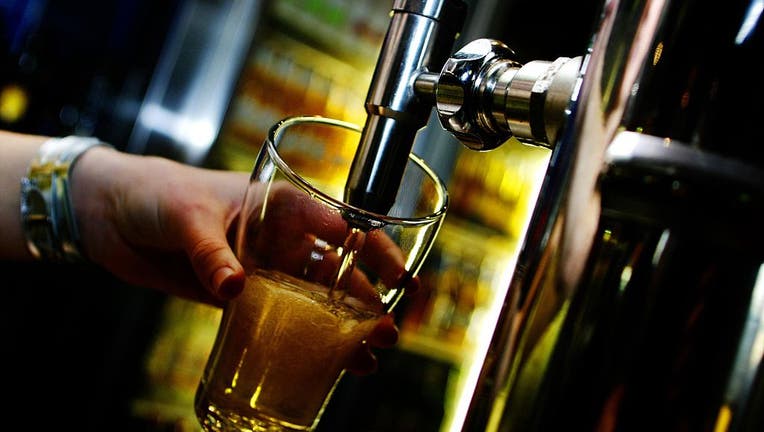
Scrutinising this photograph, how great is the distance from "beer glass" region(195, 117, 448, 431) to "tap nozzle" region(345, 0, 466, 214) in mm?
21

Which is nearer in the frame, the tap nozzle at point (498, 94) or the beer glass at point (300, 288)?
the tap nozzle at point (498, 94)

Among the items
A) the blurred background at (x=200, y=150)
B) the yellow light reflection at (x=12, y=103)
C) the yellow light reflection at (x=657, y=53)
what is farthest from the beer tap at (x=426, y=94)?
the yellow light reflection at (x=12, y=103)

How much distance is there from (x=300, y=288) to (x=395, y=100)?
0.55 ft

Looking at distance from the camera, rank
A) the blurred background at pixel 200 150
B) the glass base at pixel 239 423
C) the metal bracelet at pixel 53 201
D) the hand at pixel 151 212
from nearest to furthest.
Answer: the glass base at pixel 239 423, the hand at pixel 151 212, the metal bracelet at pixel 53 201, the blurred background at pixel 200 150

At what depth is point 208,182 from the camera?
3.13 feet

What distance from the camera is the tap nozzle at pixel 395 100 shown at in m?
0.49

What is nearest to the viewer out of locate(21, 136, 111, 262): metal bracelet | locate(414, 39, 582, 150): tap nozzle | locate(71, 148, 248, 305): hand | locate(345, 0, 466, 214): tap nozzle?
locate(414, 39, 582, 150): tap nozzle

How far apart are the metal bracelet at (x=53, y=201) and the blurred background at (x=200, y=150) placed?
1.12 metres

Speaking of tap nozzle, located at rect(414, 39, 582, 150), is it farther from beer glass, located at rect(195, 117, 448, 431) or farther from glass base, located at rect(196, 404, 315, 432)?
glass base, located at rect(196, 404, 315, 432)

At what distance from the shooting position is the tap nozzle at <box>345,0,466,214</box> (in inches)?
19.2

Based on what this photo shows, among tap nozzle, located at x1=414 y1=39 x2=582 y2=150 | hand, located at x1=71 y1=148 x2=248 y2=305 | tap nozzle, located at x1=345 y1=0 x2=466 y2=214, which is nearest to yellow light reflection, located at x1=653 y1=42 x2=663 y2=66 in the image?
tap nozzle, located at x1=414 y1=39 x2=582 y2=150

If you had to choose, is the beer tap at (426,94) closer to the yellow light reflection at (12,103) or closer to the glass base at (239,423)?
the glass base at (239,423)

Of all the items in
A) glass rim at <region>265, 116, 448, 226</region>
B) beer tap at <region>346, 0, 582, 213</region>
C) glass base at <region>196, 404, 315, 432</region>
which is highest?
beer tap at <region>346, 0, 582, 213</region>

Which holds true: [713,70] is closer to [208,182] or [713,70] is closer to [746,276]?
[746,276]
